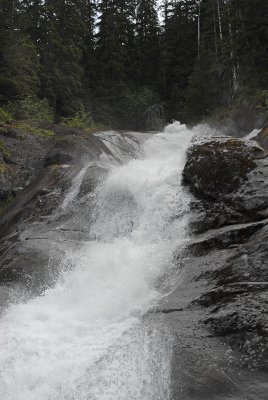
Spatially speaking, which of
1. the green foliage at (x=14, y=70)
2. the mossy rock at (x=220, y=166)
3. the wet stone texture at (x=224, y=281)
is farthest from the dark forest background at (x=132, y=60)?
the wet stone texture at (x=224, y=281)

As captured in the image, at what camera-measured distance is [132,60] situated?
124ft

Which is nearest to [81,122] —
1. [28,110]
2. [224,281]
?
[28,110]

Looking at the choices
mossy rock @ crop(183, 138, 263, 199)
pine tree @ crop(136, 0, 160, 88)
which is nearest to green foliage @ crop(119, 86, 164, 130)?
pine tree @ crop(136, 0, 160, 88)

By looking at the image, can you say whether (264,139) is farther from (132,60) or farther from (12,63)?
(132,60)

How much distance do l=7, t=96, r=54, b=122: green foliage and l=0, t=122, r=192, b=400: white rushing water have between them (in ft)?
41.5

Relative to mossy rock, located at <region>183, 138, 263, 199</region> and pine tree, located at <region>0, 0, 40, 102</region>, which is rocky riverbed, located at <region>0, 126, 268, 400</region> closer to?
mossy rock, located at <region>183, 138, 263, 199</region>

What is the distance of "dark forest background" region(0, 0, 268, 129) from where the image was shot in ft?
59.4

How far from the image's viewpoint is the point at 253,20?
632 inches

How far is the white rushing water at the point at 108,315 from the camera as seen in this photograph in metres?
5.32

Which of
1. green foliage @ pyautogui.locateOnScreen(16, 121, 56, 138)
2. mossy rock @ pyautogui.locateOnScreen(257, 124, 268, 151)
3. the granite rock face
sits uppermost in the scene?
green foliage @ pyautogui.locateOnScreen(16, 121, 56, 138)

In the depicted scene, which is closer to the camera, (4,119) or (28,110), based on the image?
(4,119)

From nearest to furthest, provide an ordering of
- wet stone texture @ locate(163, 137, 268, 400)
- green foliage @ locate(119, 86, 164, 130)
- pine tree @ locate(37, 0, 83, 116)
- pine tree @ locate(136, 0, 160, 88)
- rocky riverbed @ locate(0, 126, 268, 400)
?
wet stone texture @ locate(163, 137, 268, 400)
rocky riverbed @ locate(0, 126, 268, 400)
pine tree @ locate(37, 0, 83, 116)
green foliage @ locate(119, 86, 164, 130)
pine tree @ locate(136, 0, 160, 88)

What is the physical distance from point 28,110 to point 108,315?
17.8 meters

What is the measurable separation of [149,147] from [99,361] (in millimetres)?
16011
